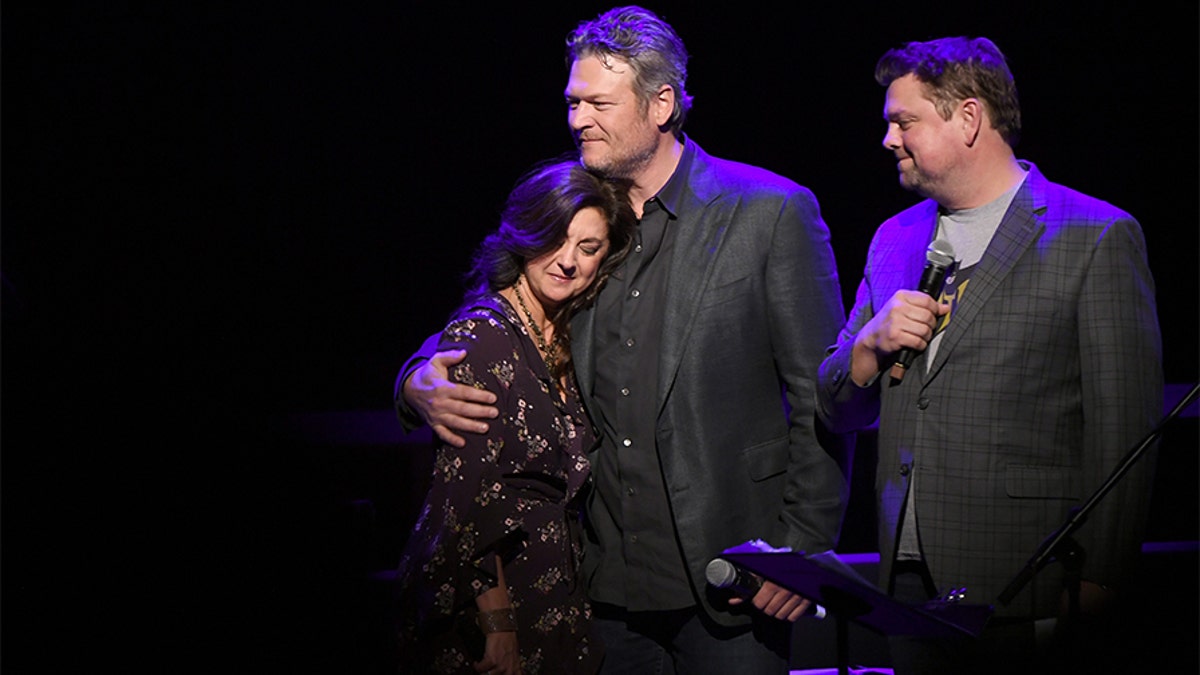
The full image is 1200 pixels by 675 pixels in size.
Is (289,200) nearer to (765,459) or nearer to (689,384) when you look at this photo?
(689,384)

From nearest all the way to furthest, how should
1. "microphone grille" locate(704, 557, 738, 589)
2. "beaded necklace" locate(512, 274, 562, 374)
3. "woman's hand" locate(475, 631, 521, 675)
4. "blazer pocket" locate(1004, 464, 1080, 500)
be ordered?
"microphone grille" locate(704, 557, 738, 589) → "blazer pocket" locate(1004, 464, 1080, 500) → "woman's hand" locate(475, 631, 521, 675) → "beaded necklace" locate(512, 274, 562, 374)

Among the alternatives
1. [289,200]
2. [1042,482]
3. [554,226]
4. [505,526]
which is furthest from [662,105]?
[289,200]

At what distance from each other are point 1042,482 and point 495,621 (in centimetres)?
105

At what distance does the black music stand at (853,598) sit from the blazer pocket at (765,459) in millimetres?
549

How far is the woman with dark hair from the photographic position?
6.95 ft

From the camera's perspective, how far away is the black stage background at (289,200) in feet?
11.0

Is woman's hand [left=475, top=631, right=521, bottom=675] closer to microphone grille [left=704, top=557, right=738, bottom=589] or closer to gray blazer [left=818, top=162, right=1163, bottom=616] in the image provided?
microphone grille [left=704, top=557, right=738, bottom=589]

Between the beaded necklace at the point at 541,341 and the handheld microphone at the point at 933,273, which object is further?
the beaded necklace at the point at 541,341

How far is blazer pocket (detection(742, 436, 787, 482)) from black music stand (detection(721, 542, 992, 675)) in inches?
21.6

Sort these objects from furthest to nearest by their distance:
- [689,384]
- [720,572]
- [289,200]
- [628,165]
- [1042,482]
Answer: [289,200]
[628,165]
[689,384]
[1042,482]
[720,572]

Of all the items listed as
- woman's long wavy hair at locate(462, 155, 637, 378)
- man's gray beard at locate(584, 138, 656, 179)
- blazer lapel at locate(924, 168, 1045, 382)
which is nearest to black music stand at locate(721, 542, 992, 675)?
blazer lapel at locate(924, 168, 1045, 382)

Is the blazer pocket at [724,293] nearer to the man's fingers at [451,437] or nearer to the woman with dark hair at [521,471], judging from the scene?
the woman with dark hair at [521,471]

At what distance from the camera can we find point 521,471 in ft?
7.11

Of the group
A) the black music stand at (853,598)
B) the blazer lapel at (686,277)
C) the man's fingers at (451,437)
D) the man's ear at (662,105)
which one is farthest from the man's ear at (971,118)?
the man's fingers at (451,437)
